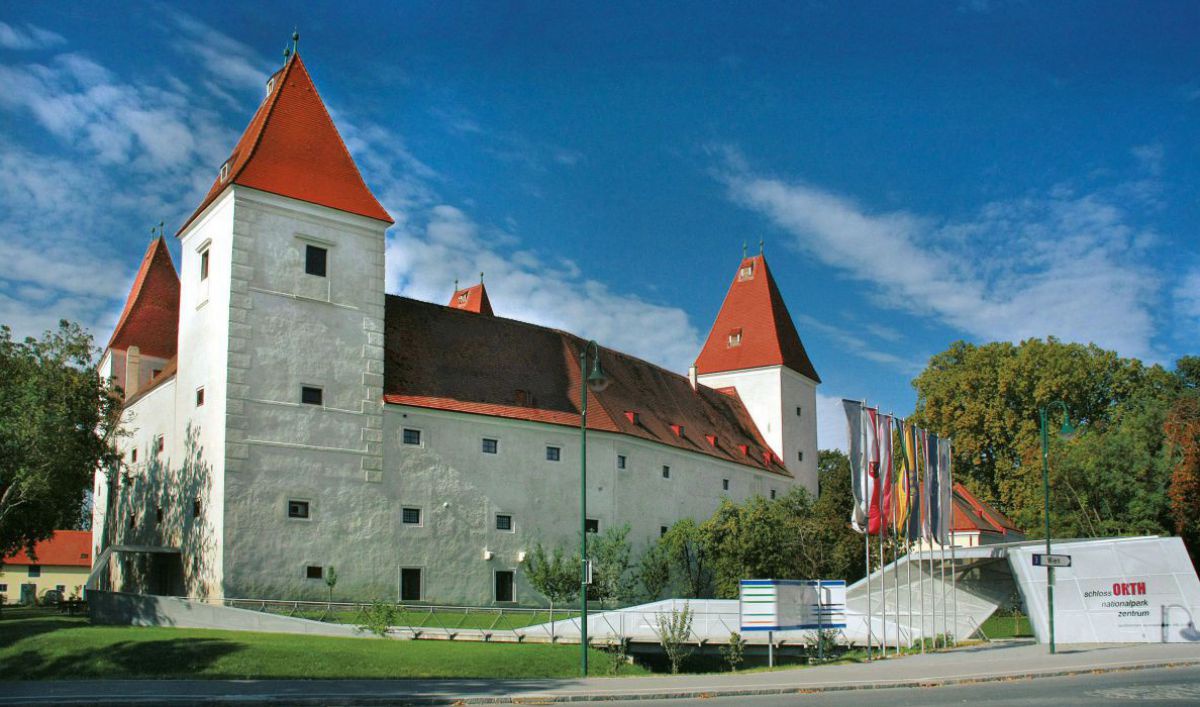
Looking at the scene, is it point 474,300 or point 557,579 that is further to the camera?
point 474,300

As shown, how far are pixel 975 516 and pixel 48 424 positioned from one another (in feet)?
167

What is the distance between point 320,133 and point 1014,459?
46.1 m

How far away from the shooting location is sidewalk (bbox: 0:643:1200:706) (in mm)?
15453

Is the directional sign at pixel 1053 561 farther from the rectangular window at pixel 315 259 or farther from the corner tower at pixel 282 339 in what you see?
the rectangular window at pixel 315 259

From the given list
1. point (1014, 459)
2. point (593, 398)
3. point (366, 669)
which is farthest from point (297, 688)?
point (1014, 459)

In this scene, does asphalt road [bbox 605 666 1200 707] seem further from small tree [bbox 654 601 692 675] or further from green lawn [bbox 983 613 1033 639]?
green lawn [bbox 983 613 1033 639]

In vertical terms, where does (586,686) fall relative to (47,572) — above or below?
above

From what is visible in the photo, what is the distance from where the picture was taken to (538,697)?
1662cm

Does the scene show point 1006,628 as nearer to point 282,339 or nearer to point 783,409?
point 783,409

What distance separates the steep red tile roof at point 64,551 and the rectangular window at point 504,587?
5053cm

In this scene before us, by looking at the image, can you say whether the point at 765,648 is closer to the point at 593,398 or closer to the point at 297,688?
the point at 297,688

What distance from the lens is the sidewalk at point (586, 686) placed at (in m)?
15.5

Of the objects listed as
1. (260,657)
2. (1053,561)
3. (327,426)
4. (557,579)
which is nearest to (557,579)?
(557,579)

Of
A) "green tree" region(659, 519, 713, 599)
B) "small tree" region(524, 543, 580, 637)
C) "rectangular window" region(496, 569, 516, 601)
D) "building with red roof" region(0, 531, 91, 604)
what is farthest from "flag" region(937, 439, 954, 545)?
"building with red roof" region(0, 531, 91, 604)
